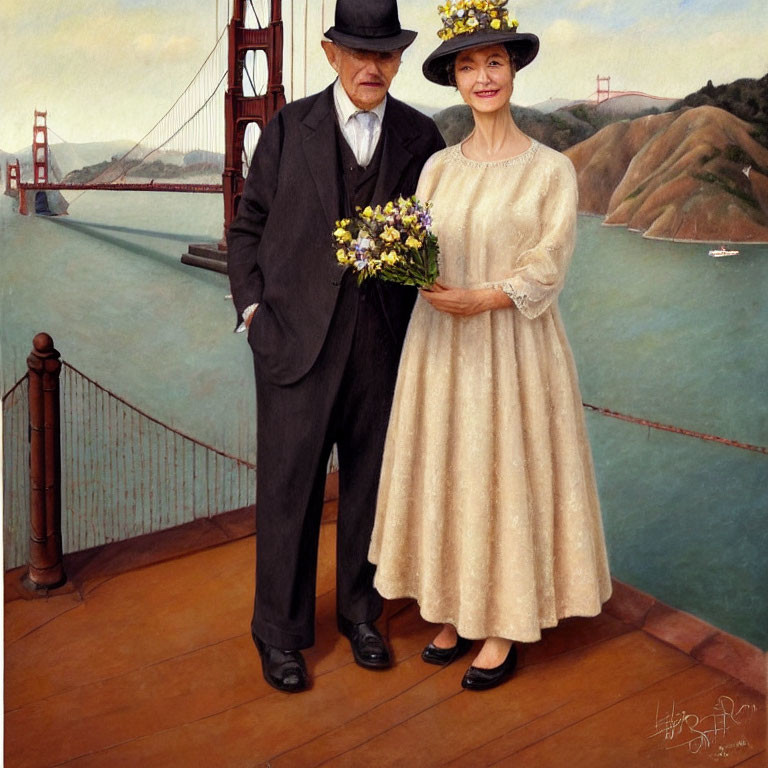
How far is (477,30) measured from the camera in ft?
8.22

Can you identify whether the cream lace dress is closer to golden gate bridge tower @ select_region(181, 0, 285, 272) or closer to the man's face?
the man's face

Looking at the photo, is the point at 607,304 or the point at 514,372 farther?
the point at 607,304

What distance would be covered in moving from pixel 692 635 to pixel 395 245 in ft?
4.82

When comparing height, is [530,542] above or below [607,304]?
below

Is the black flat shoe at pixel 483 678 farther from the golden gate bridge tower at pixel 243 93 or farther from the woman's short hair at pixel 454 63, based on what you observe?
the woman's short hair at pixel 454 63

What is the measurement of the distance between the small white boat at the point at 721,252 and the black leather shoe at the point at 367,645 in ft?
4.82

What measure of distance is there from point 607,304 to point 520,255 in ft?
1.32

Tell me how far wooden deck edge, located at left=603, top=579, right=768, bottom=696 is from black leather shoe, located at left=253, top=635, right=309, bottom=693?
970 mm

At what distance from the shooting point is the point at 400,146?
8.69ft

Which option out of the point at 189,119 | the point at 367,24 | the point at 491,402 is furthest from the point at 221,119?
the point at 491,402

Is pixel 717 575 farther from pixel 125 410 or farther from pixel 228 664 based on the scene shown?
pixel 125 410

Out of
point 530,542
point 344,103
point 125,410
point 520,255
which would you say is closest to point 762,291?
point 520,255

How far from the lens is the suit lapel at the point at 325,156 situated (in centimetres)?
259

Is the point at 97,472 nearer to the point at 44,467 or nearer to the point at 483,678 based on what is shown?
the point at 44,467
